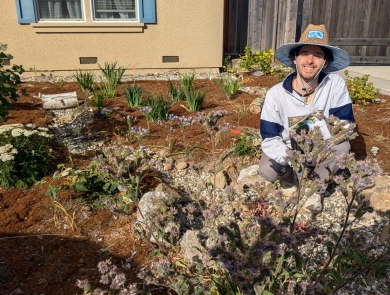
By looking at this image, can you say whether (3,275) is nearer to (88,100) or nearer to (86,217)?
(86,217)

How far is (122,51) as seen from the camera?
7824 millimetres

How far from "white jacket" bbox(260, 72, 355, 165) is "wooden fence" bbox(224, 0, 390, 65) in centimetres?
615

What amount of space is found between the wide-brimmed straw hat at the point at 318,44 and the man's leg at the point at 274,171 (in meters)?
0.92

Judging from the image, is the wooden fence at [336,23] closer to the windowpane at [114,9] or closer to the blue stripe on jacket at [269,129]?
the windowpane at [114,9]

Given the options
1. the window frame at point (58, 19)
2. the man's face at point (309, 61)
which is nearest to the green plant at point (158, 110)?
the man's face at point (309, 61)

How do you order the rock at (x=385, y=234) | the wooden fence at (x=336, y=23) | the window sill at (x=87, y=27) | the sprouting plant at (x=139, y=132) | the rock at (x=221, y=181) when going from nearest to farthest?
Result: the rock at (x=385, y=234), the rock at (x=221, y=181), the sprouting plant at (x=139, y=132), the window sill at (x=87, y=27), the wooden fence at (x=336, y=23)

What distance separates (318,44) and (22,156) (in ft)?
8.78

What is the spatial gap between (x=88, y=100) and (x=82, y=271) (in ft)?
12.0

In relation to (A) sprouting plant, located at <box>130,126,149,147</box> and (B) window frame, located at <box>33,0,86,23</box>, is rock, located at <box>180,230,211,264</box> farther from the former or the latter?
(B) window frame, located at <box>33,0,86,23</box>

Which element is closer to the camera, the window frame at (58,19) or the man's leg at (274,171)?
the man's leg at (274,171)

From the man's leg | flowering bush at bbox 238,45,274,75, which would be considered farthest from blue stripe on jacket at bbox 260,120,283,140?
flowering bush at bbox 238,45,274,75

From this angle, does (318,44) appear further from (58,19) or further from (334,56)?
(58,19)

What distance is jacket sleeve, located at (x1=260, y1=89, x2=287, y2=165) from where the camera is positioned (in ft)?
9.45

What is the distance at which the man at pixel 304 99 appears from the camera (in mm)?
2865
